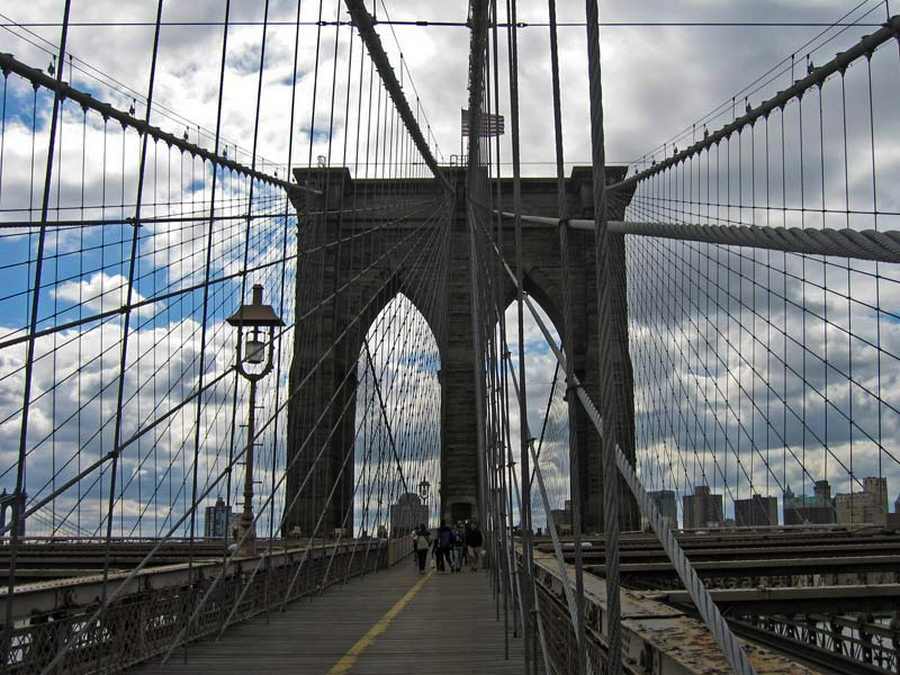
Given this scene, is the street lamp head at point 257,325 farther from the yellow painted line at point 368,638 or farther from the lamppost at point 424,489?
the lamppost at point 424,489

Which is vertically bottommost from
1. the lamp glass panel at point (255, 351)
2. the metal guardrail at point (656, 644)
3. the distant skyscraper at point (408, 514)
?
the metal guardrail at point (656, 644)

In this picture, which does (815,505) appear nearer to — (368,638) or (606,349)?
(368,638)

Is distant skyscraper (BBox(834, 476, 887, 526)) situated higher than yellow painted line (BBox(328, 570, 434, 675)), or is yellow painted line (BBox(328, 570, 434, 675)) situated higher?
distant skyscraper (BBox(834, 476, 887, 526))

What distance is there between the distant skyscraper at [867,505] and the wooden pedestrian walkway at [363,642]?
5914 millimetres

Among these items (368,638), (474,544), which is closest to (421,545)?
(474,544)

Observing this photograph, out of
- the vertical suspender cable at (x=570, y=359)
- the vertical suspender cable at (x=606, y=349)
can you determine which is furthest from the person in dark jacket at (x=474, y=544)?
the vertical suspender cable at (x=606, y=349)

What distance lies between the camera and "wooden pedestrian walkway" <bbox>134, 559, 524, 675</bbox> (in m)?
5.05

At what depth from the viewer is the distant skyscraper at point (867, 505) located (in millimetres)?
13047

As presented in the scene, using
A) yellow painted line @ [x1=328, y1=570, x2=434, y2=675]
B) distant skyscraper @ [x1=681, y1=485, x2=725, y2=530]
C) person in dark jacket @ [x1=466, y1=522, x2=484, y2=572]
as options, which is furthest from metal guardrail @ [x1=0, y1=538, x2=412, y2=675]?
distant skyscraper @ [x1=681, y1=485, x2=725, y2=530]

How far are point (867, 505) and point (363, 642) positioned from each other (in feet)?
37.1

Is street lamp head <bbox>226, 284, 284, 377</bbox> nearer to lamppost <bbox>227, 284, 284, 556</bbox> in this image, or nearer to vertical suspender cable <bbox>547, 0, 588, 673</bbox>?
lamppost <bbox>227, 284, 284, 556</bbox>

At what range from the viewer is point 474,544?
17.4 metres

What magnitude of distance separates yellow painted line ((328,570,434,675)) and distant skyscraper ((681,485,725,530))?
951cm

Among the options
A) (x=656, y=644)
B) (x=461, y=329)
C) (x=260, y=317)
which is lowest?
(x=656, y=644)
